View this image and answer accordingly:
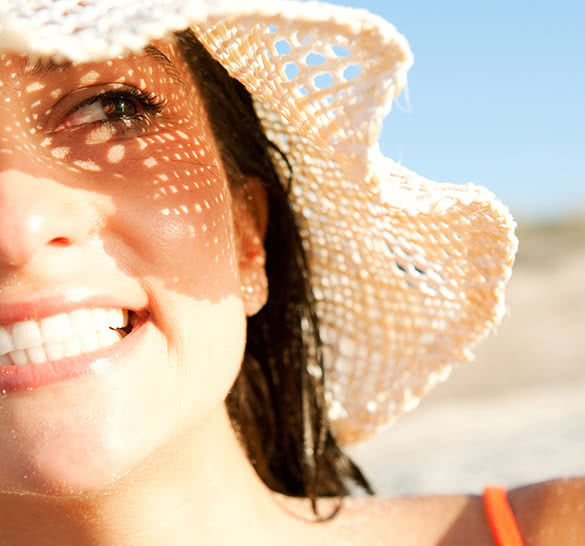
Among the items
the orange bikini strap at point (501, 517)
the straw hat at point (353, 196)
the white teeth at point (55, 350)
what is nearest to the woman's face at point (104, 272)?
the white teeth at point (55, 350)

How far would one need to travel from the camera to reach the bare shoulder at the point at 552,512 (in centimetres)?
194

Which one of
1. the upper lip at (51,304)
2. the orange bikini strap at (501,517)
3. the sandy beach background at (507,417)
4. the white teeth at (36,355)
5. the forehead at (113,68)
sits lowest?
the sandy beach background at (507,417)

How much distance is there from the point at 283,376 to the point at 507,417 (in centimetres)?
390

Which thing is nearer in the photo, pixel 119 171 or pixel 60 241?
pixel 60 241

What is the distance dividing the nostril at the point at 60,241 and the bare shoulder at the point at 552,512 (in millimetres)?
1308

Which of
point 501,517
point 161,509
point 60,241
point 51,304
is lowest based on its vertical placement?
point 501,517

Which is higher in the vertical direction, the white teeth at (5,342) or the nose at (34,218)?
the nose at (34,218)

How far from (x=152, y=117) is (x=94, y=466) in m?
0.70

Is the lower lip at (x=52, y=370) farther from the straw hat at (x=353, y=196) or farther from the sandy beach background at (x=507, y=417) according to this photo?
the sandy beach background at (x=507, y=417)

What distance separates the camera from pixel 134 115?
165cm

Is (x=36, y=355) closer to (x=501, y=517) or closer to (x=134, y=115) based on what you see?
(x=134, y=115)

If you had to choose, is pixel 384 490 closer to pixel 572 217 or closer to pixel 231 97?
pixel 231 97

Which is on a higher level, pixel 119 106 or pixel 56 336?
pixel 119 106


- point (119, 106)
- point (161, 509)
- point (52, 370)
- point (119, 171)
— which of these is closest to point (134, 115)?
point (119, 106)
